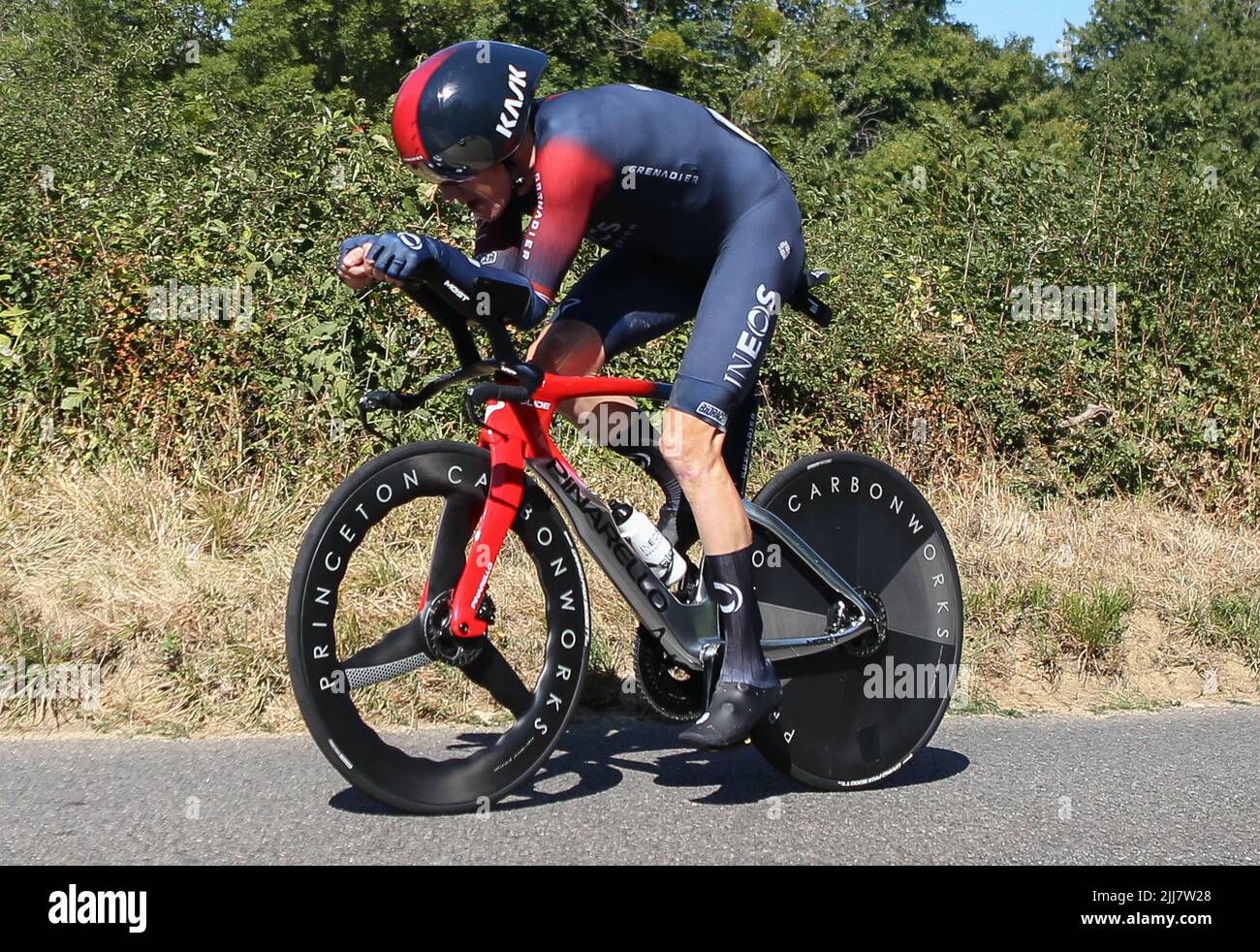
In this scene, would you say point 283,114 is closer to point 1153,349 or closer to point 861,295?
point 861,295

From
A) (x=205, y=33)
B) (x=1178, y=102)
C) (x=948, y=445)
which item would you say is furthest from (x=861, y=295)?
(x=205, y=33)

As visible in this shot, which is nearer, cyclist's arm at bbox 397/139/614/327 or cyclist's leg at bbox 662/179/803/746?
cyclist's arm at bbox 397/139/614/327

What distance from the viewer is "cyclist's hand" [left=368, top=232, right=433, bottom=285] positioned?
337cm

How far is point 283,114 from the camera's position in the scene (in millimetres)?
7648

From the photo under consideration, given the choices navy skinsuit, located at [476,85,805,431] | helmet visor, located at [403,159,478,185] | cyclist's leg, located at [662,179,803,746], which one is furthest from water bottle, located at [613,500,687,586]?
helmet visor, located at [403,159,478,185]

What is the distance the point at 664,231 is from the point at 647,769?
166cm

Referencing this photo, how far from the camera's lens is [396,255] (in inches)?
133

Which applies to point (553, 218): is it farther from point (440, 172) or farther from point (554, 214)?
point (440, 172)

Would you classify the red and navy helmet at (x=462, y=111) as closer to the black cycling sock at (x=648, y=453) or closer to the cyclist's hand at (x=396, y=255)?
the cyclist's hand at (x=396, y=255)

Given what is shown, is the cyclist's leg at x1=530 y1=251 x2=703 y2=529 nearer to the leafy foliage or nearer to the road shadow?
the road shadow

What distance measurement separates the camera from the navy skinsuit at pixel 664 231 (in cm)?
375

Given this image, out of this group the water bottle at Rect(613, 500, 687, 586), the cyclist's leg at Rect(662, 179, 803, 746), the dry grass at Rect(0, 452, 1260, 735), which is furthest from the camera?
the dry grass at Rect(0, 452, 1260, 735)

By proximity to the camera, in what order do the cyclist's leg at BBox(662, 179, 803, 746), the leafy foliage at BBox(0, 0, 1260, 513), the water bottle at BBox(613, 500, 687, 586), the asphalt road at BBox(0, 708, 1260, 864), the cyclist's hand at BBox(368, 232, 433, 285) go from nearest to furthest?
1. the cyclist's hand at BBox(368, 232, 433, 285)
2. the asphalt road at BBox(0, 708, 1260, 864)
3. the cyclist's leg at BBox(662, 179, 803, 746)
4. the water bottle at BBox(613, 500, 687, 586)
5. the leafy foliage at BBox(0, 0, 1260, 513)
